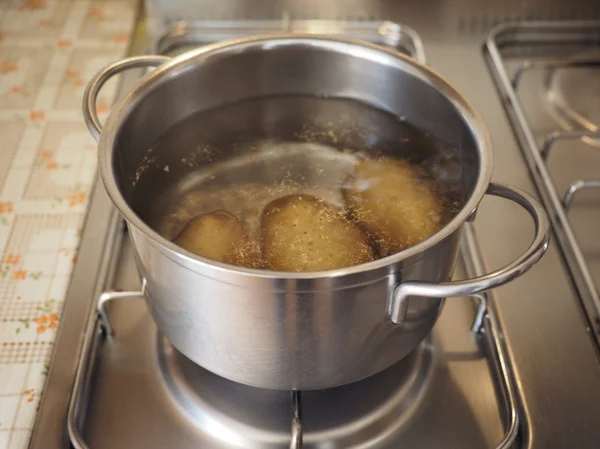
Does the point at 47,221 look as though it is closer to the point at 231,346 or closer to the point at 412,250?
the point at 231,346

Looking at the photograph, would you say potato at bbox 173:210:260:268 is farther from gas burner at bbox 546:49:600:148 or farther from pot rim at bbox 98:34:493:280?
gas burner at bbox 546:49:600:148

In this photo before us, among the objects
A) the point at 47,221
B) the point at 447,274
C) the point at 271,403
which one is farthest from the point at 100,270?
the point at 447,274

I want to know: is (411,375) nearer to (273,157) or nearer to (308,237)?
(308,237)

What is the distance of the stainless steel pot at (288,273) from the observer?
462mm

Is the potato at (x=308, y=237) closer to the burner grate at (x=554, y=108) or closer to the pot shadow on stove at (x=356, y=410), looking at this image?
the pot shadow on stove at (x=356, y=410)

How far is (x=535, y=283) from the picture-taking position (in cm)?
70

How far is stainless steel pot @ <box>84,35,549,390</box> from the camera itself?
0.46 meters

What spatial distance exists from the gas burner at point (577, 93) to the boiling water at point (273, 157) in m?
0.31

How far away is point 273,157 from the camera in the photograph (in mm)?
729


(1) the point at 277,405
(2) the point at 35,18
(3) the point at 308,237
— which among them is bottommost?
(2) the point at 35,18

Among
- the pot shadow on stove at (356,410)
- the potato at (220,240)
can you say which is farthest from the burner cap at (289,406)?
the potato at (220,240)

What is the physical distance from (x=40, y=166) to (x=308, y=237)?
0.42 metres

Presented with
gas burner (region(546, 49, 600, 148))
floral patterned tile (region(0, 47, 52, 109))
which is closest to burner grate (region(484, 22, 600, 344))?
gas burner (region(546, 49, 600, 148))

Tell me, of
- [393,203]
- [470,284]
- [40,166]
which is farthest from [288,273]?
[40,166]
